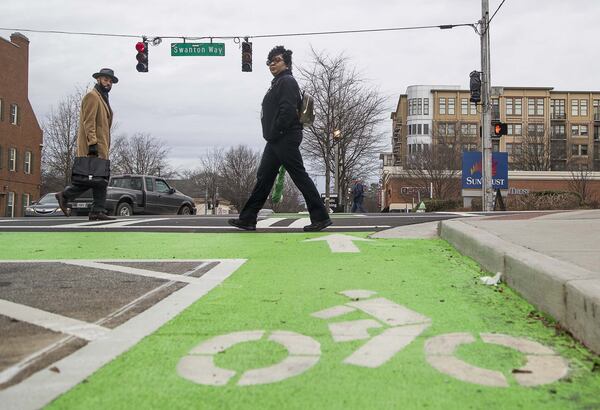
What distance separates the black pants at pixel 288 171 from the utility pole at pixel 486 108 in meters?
15.3

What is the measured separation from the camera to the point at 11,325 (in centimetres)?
268

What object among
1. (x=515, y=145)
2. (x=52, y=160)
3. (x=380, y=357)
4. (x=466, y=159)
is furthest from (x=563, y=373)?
(x=515, y=145)

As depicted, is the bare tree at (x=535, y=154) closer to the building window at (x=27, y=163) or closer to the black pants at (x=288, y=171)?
the building window at (x=27, y=163)

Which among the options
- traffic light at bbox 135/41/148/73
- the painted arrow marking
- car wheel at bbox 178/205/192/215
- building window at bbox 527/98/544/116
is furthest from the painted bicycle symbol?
building window at bbox 527/98/544/116

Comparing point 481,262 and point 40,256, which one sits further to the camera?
point 40,256

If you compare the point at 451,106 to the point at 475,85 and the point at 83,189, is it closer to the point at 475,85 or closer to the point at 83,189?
the point at 475,85

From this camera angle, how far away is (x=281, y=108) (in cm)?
678

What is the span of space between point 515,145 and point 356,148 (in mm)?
54429

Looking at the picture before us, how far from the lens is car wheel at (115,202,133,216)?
55.7 ft

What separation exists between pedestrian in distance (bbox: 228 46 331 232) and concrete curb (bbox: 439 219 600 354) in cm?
299

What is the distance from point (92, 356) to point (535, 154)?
70.3 m

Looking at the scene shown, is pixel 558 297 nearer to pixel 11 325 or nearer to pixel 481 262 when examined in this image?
pixel 481 262

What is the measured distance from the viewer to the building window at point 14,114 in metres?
41.5

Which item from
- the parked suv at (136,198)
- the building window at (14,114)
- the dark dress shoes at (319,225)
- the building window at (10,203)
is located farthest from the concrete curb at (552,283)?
the building window at (14,114)
